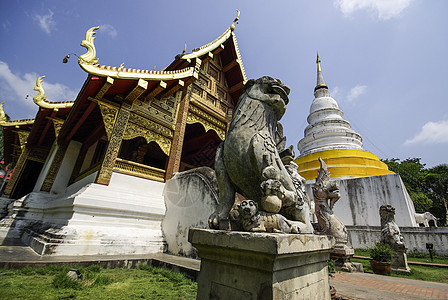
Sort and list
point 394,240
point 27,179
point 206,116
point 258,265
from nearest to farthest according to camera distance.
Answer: point 258,265 → point 394,240 → point 206,116 → point 27,179

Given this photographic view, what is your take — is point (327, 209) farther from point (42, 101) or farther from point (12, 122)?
point (12, 122)

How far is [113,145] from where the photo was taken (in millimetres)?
5184

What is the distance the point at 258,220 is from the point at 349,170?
41.4 feet

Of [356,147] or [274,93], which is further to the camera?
[356,147]

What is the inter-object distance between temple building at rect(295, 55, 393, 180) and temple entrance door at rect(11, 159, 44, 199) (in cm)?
1415

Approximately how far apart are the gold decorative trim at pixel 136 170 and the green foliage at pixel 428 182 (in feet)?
88.6

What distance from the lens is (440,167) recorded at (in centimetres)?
2800

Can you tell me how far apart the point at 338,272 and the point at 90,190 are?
5.66 meters

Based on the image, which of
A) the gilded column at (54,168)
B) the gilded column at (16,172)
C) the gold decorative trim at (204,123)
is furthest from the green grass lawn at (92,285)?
the gilded column at (16,172)

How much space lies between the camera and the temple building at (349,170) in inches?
381

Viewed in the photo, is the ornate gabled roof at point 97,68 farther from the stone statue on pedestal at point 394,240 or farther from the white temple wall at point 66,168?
the stone statue on pedestal at point 394,240

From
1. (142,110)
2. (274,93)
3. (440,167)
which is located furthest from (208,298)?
(440,167)

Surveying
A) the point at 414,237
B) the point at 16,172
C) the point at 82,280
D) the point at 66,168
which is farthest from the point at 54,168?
the point at 414,237

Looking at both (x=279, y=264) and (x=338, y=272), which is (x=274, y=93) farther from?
(x=338, y=272)
